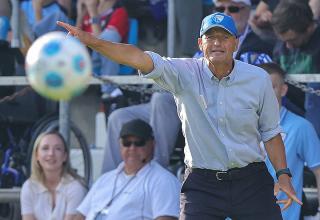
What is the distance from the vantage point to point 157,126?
890cm

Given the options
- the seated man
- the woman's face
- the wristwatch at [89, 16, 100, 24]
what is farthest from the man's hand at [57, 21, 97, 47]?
the wristwatch at [89, 16, 100, 24]

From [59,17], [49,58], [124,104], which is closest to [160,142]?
[124,104]

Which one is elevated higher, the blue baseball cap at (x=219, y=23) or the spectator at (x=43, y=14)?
the spectator at (x=43, y=14)

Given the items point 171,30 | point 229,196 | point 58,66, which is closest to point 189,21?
point 171,30

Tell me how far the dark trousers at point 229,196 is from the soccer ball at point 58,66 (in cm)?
139

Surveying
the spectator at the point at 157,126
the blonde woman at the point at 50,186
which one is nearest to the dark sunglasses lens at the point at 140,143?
the spectator at the point at 157,126

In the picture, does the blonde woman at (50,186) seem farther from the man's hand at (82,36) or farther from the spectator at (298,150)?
the man's hand at (82,36)

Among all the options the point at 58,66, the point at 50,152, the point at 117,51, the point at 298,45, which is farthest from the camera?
the point at 50,152

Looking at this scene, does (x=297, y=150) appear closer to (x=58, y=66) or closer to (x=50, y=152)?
(x=50, y=152)

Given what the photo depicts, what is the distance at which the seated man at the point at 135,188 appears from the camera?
8.37m

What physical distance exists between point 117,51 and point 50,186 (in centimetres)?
319

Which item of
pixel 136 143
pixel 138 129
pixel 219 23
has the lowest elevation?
pixel 136 143

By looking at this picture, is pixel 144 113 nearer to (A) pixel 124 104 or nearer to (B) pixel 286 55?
(A) pixel 124 104

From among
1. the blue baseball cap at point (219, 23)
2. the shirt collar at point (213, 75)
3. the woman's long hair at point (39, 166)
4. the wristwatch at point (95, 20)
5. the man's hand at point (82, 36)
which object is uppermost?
the wristwatch at point (95, 20)
